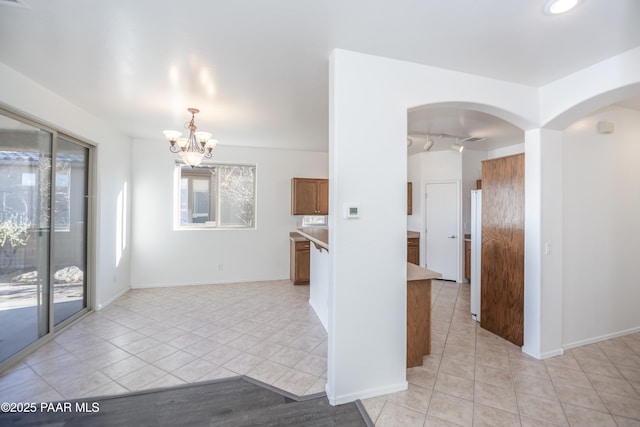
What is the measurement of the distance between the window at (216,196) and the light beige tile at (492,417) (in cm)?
454

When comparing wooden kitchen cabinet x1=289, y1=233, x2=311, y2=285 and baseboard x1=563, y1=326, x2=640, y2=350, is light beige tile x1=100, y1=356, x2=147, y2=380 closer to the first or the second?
wooden kitchen cabinet x1=289, y1=233, x2=311, y2=285

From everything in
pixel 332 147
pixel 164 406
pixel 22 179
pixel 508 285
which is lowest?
pixel 164 406

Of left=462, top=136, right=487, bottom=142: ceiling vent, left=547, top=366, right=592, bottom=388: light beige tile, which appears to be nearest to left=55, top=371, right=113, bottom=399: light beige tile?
left=547, top=366, right=592, bottom=388: light beige tile

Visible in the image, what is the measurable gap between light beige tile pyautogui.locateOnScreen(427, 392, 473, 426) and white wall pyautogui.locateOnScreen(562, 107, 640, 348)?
165 centimetres

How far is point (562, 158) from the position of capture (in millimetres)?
2746

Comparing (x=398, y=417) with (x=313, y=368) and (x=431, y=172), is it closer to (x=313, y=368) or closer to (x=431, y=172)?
(x=313, y=368)

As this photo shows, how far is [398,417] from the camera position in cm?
188

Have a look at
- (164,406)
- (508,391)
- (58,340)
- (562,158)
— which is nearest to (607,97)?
(562,158)

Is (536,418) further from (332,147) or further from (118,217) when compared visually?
(118,217)

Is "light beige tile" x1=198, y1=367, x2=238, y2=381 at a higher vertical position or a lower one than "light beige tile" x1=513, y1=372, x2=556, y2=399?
lower

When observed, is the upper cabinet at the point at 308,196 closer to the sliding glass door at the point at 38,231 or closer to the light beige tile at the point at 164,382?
the sliding glass door at the point at 38,231

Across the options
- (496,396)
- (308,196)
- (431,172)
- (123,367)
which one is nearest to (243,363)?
(123,367)

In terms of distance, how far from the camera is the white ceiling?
1623 millimetres

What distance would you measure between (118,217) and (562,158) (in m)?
5.95
